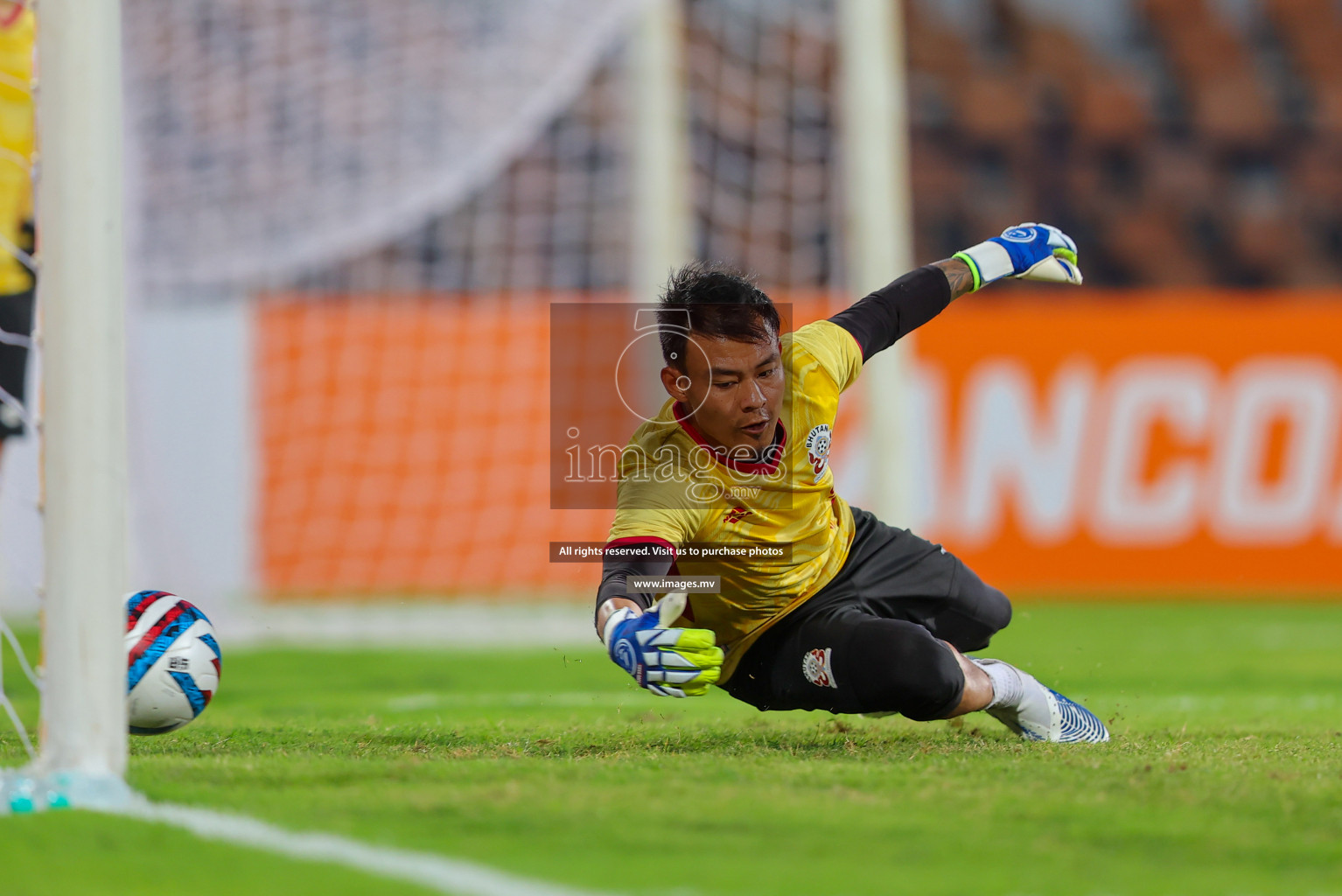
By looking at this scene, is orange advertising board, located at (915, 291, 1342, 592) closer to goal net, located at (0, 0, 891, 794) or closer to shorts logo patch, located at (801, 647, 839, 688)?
goal net, located at (0, 0, 891, 794)

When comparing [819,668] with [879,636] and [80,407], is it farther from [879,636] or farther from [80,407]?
[80,407]

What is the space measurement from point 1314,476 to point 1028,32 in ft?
25.9

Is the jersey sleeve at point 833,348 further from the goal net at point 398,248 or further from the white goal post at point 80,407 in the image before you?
the goal net at point 398,248

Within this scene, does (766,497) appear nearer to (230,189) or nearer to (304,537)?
(230,189)

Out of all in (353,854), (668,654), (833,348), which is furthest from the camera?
(833,348)

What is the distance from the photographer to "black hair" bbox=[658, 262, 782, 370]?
3.75 meters

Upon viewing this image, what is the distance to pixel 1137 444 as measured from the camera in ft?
37.4

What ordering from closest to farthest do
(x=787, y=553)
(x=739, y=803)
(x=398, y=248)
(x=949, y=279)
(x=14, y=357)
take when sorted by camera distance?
(x=739, y=803)
(x=787, y=553)
(x=949, y=279)
(x=14, y=357)
(x=398, y=248)

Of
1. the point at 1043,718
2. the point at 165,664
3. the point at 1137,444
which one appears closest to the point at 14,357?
the point at 165,664

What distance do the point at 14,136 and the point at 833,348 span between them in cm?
352

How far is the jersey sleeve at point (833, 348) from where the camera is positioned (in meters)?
4.13

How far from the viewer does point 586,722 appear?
4691mm

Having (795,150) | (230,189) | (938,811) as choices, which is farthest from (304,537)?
(938,811)

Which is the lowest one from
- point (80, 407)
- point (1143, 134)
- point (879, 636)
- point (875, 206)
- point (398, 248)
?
point (879, 636)
